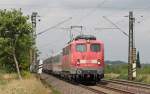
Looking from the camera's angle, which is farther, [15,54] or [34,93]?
[15,54]

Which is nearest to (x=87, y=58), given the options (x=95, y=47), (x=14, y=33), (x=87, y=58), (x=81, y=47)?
(x=87, y=58)

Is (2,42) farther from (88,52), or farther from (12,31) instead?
(88,52)

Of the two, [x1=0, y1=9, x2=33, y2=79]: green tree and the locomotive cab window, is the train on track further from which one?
[x1=0, y1=9, x2=33, y2=79]: green tree

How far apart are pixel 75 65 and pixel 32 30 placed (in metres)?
10.5

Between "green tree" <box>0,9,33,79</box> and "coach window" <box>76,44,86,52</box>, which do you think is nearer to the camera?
"coach window" <box>76,44,86,52</box>

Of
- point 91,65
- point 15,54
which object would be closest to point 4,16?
point 15,54

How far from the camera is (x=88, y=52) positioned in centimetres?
4094

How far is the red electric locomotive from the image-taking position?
4009cm

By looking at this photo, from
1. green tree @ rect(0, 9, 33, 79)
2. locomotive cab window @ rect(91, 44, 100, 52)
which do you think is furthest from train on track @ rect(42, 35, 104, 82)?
green tree @ rect(0, 9, 33, 79)

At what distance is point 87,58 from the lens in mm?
40531

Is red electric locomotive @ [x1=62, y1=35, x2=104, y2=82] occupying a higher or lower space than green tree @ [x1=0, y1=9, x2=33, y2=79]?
lower

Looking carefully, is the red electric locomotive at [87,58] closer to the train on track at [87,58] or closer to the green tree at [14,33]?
the train on track at [87,58]

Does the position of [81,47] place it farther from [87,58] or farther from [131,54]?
[131,54]

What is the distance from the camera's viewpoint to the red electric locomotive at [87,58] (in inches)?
1578
